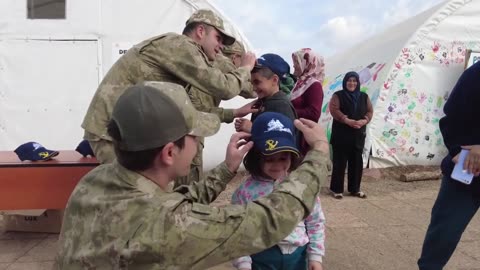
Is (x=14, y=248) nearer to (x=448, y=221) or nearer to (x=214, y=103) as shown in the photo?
(x=214, y=103)

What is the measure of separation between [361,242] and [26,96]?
491 centimetres

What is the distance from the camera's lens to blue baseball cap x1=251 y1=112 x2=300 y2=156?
187 cm

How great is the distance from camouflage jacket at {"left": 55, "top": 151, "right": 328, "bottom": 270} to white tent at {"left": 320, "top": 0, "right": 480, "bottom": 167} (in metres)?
6.35

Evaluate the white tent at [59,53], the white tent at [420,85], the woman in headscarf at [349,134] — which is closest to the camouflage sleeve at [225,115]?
the woman in headscarf at [349,134]

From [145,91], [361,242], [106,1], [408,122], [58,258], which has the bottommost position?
[361,242]

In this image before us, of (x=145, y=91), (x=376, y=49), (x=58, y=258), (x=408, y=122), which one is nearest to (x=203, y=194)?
(x=58, y=258)

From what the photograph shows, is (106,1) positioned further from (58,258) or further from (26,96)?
(58,258)

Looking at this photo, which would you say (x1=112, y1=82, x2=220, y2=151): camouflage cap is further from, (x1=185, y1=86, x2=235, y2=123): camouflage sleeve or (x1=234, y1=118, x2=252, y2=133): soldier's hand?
(x1=185, y1=86, x2=235, y2=123): camouflage sleeve

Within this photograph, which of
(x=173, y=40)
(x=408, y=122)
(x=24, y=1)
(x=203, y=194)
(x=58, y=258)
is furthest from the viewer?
(x=408, y=122)

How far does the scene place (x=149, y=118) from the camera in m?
1.14

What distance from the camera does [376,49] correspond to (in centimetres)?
883

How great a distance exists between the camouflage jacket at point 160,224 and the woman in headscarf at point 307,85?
2.77m

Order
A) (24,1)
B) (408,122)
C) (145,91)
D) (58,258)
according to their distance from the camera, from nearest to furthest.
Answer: (145,91) → (58,258) → (24,1) → (408,122)

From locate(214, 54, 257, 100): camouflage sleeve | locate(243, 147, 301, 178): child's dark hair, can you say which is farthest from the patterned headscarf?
locate(243, 147, 301, 178): child's dark hair
